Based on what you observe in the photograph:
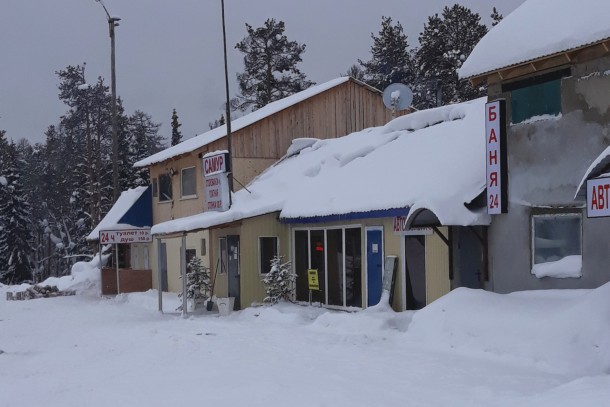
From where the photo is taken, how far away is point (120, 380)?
451 inches

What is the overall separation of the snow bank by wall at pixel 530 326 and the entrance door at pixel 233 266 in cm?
859

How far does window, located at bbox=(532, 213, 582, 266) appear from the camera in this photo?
13.1m

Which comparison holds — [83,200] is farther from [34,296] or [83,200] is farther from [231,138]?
[231,138]

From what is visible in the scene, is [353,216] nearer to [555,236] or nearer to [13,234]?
[555,236]

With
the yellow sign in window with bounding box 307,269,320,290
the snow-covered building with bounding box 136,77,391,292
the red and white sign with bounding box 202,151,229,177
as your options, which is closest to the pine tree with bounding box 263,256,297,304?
the yellow sign in window with bounding box 307,269,320,290

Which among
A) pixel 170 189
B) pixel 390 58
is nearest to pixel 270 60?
pixel 390 58

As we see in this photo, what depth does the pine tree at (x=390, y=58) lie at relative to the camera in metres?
49.7

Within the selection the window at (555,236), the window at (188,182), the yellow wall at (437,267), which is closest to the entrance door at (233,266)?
the window at (188,182)

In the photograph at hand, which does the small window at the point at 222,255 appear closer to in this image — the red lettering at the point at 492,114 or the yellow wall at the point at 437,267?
the yellow wall at the point at 437,267

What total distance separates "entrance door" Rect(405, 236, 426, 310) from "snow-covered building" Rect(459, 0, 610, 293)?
2269 mm

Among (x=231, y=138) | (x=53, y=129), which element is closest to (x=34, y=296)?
(x=231, y=138)

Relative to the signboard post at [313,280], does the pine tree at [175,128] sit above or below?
above

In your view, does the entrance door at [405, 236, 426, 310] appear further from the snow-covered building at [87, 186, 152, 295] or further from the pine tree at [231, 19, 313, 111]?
the pine tree at [231, 19, 313, 111]

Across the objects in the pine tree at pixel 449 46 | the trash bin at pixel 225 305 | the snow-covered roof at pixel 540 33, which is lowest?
the trash bin at pixel 225 305
